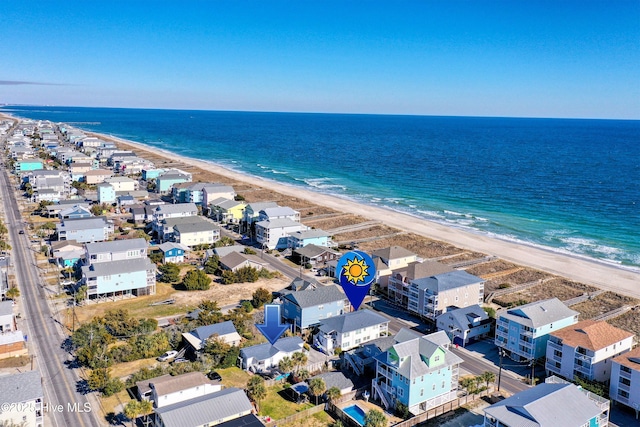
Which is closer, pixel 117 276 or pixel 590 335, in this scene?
pixel 590 335

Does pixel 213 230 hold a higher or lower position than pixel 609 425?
higher

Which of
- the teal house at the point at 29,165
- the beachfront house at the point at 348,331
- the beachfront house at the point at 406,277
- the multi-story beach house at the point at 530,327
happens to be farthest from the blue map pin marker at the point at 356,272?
the teal house at the point at 29,165

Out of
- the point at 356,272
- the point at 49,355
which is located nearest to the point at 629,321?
the point at 356,272

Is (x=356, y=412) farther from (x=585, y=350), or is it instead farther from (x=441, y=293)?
(x=585, y=350)

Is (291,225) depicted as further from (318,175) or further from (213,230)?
(318,175)

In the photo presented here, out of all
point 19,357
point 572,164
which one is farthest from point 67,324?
point 572,164

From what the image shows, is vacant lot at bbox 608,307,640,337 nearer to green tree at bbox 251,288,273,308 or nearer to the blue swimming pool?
the blue swimming pool
